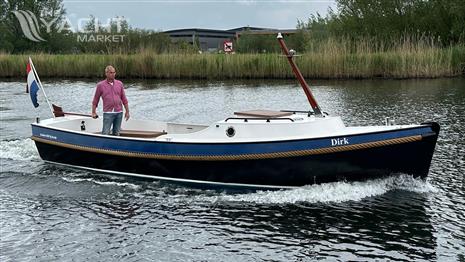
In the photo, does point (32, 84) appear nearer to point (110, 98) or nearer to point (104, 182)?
point (110, 98)

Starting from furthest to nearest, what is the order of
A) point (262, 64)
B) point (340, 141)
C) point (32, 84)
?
1. point (262, 64)
2. point (32, 84)
3. point (340, 141)

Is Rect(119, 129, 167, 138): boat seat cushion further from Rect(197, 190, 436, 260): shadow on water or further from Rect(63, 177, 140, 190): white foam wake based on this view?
Rect(197, 190, 436, 260): shadow on water

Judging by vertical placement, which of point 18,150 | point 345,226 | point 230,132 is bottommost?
point 345,226

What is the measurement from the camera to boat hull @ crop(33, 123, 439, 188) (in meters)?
9.85

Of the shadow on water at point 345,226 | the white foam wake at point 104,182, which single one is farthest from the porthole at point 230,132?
the white foam wake at point 104,182

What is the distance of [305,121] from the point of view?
10.4 meters

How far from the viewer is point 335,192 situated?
10.1 meters

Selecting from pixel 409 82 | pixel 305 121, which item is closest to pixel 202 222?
pixel 305 121

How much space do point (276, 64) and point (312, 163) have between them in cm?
2395

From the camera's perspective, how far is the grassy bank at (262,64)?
31.1 m

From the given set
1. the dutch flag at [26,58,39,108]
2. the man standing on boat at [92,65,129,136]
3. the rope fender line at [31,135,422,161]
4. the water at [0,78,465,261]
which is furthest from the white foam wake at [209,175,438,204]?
Answer: the dutch flag at [26,58,39,108]

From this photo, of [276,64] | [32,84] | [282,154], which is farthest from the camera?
[276,64]

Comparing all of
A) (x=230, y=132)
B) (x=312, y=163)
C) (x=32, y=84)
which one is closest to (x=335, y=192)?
(x=312, y=163)

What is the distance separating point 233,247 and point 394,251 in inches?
90.3
